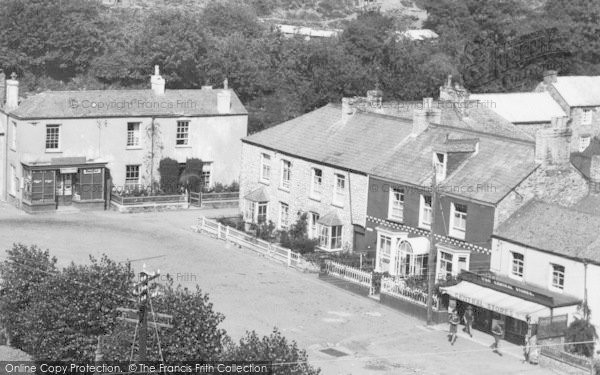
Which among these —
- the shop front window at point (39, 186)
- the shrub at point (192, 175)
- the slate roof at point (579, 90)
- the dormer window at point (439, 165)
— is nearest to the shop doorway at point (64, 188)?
the shop front window at point (39, 186)

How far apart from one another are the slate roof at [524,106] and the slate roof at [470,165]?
81.1 feet

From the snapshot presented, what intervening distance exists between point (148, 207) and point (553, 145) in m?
24.9

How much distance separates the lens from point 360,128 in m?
62.5

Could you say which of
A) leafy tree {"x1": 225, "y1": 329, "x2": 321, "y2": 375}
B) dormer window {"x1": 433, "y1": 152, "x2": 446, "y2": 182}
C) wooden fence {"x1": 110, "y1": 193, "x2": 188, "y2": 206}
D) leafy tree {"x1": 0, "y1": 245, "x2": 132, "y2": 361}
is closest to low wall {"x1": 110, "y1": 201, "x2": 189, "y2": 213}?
wooden fence {"x1": 110, "y1": 193, "x2": 188, "y2": 206}

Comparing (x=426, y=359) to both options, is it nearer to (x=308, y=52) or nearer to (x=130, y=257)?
(x=130, y=257)

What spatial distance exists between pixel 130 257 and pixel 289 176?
32.7 ft

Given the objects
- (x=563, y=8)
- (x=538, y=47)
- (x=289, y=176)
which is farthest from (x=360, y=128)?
(x=563, y=8)

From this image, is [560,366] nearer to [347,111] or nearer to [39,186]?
[347,111]

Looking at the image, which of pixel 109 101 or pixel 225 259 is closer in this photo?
pixel 225 259

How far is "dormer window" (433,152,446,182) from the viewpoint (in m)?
55.5

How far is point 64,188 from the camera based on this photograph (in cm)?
6869

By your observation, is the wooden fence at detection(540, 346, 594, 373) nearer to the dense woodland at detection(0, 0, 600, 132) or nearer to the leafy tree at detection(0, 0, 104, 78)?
the dense woodland at detection(0, 0, 600, 132)

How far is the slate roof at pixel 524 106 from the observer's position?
84312 millimetres

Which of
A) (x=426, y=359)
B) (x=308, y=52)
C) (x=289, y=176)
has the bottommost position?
(x=426, y=359)
